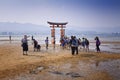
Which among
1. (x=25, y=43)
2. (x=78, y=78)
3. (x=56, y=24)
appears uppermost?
(x=56, y=24)

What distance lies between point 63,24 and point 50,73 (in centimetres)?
3663

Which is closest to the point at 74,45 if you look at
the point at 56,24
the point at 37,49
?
the point at 37,49

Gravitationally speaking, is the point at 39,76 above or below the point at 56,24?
below

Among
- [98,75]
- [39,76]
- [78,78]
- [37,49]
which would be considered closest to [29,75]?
[39,76]

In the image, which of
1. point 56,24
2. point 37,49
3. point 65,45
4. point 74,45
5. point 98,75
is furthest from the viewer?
point 56,24

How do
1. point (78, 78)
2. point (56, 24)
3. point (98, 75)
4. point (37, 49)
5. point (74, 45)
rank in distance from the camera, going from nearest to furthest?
point (78, 78), point (98, 75), point (74, 45), point (37, 49), point (56, 24)

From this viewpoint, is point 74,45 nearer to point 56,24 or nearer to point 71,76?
point 71,76

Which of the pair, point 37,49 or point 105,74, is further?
point 37,49

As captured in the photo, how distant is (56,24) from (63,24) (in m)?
1.71

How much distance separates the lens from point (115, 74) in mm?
13516

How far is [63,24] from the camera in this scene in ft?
165

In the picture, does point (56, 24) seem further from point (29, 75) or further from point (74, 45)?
point (29, 75)

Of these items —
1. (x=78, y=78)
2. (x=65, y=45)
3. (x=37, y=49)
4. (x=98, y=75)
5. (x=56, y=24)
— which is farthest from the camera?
(x=56, y=24)

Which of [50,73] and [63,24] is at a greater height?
[63,24]
